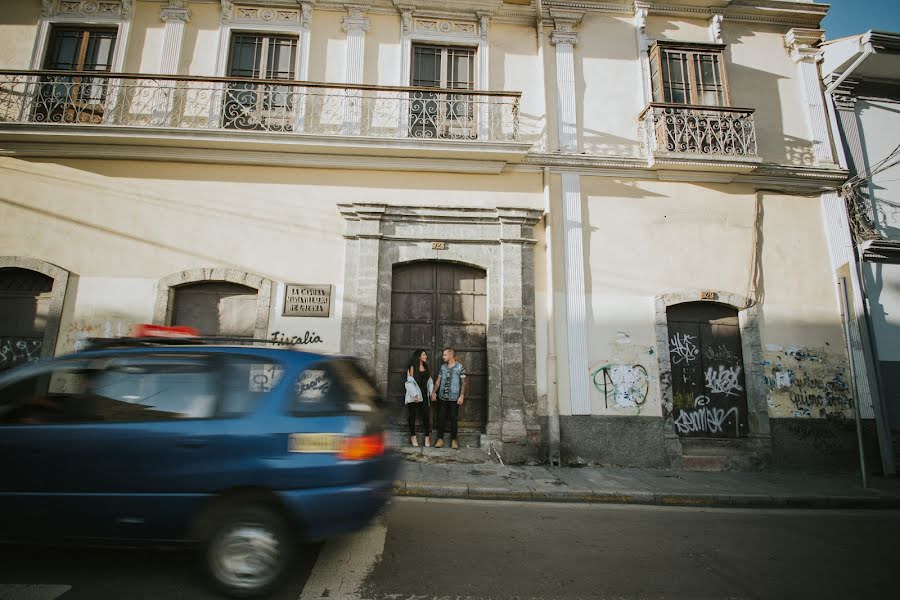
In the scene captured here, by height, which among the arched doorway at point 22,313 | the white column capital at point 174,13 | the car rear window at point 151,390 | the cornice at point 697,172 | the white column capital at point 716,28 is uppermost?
the white column capital at point 716,28

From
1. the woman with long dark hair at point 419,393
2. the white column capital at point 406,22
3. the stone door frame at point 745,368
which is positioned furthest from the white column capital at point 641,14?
the woman with long dark hair at point 419,393

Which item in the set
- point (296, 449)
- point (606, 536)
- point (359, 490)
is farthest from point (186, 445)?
point (606, 536)

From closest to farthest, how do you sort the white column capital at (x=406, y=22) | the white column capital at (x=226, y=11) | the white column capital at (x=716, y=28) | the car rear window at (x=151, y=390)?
the car rear window at (x=151, y=390) → the white column capital at (x=226, y=11) → the white column capital at (x=406, y=22) → the white column capital at (x=716, y=28)

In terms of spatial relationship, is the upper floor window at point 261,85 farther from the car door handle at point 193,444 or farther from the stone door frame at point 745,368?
Result: the stone door frame at point 745,368

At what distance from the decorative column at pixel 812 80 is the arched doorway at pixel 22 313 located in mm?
15336

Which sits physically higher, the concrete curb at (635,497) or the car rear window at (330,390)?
the car rear window at (330,390)

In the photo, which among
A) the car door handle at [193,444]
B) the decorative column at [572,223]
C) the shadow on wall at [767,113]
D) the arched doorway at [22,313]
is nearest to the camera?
the car door handle at [193,444]

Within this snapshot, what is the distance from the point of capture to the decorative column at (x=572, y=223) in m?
8.06

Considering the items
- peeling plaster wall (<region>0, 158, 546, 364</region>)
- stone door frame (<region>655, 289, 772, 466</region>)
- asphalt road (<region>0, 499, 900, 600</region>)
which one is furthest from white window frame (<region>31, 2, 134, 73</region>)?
stone door frame (<region>655, 289, 772, 466</region>)

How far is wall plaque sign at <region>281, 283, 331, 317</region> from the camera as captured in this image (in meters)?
8.02

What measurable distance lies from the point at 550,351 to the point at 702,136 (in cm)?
528

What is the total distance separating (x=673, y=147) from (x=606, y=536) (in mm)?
7416

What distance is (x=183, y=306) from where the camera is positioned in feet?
26.7

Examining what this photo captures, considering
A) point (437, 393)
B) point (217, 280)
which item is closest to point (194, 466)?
point (437, 393)
